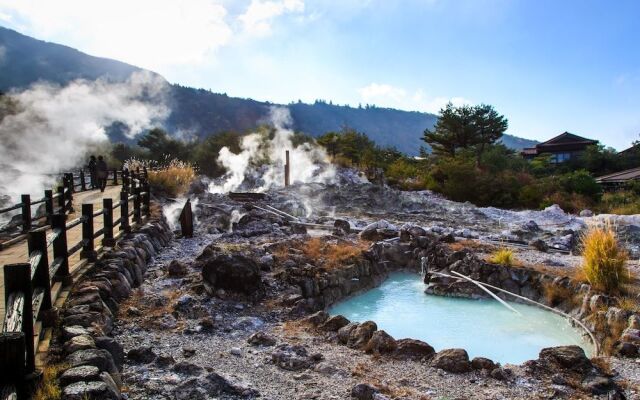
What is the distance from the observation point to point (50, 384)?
3145mm

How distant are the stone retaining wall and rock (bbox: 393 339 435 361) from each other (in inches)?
106

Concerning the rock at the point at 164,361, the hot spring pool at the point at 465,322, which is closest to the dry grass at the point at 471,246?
Answer: the hot spring pool at the point at 465,322

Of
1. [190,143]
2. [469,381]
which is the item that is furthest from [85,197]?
[190,143]

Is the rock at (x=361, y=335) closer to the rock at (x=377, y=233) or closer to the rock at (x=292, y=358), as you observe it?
the rock at (x=292, y=358)

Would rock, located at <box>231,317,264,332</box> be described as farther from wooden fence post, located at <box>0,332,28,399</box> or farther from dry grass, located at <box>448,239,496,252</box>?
dry grass, located at <box>448,239,496,252</box>

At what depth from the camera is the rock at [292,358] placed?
179 inches

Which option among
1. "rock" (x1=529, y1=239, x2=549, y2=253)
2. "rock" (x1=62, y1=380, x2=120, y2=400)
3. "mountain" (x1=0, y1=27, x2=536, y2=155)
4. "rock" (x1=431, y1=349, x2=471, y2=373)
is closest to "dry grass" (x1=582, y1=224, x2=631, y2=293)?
"rock" (x1=529, y1=239, x2=549, y2=253)

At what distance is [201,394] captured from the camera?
12.5 ft

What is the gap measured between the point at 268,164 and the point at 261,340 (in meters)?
23.5

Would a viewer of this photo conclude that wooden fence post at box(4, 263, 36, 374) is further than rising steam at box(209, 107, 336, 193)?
No

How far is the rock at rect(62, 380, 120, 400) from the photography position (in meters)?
3.03

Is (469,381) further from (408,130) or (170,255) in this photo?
(408,130)

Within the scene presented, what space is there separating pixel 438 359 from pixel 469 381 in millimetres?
428

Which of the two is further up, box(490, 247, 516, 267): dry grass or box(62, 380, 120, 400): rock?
box(62, 380, 120, 400): rock
